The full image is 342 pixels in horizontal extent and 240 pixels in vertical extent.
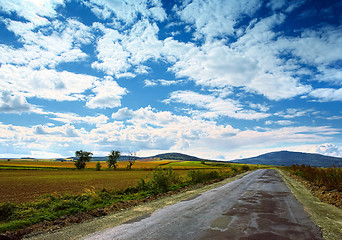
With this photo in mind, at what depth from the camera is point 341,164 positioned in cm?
1862

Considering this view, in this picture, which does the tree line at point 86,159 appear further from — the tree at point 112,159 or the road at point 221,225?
the road at point 221,225

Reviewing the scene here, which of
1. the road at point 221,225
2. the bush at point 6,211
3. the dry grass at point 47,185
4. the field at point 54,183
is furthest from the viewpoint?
the field at point 54,183

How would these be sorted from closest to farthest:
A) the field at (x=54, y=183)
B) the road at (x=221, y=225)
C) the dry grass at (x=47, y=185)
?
1. the road at (x=221, y=225)
2. the dry grass at (x=47, y=185)
3. the field at (x=54, y=183)

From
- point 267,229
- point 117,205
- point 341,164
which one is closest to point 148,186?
point 117,205

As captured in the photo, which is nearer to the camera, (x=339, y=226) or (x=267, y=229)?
(x=267, y=229)

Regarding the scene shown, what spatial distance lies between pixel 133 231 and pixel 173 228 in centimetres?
134

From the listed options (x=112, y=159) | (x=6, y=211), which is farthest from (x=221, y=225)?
(x=112, y=159)

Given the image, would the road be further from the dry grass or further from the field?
the field

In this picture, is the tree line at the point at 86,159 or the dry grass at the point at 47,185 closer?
the dry grass at the point at 47,185

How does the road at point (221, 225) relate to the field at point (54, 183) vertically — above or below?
above

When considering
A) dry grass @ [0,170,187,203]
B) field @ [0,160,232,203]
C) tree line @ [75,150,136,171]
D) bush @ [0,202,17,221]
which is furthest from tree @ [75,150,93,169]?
bush @ [0,202,17,221]

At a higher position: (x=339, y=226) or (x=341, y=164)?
(x=341, y=164)

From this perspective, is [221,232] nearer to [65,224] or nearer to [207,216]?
[207,216]

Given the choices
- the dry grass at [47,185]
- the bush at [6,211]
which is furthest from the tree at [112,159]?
the bush at [6,211]
